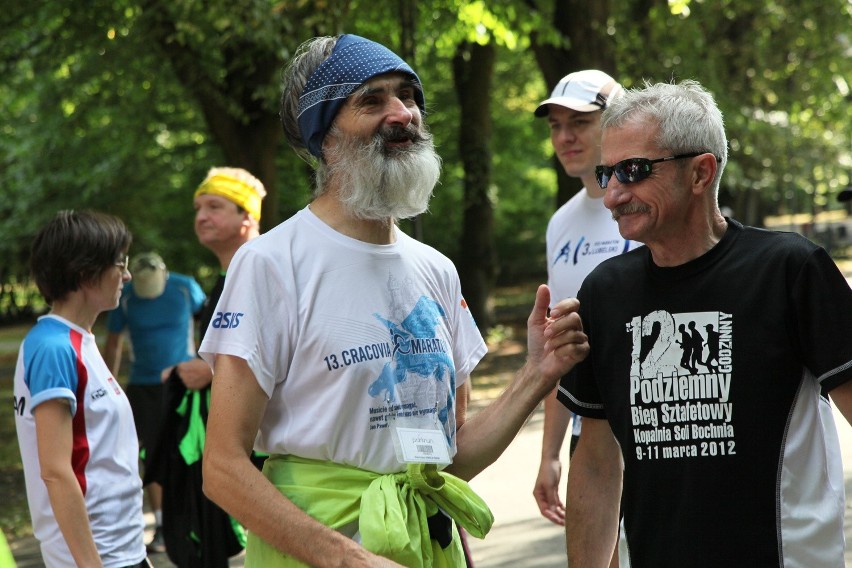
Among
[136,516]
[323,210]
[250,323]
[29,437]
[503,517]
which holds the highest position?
[323,210]

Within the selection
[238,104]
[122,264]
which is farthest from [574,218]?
[238,104]

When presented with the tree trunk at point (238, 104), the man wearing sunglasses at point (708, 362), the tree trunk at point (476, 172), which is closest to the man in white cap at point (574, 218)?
the man wearing sunglasses at point (708, 362)

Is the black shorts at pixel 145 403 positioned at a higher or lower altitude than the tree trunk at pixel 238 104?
lower

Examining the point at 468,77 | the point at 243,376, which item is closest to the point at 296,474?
the point at 243,376

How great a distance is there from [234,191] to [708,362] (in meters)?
3.38

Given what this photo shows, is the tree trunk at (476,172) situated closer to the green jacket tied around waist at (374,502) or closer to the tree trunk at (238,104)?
the tree trunk at (238,104)

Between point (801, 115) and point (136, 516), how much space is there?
20.3 metres

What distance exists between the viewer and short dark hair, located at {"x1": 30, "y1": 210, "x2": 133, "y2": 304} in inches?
159

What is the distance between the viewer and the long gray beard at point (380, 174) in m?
2.83

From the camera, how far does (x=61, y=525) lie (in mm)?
3629

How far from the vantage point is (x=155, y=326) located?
797 cm

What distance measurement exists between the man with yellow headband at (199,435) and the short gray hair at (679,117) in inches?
119

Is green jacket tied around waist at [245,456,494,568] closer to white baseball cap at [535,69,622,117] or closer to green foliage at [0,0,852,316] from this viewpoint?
white baseball cap at [535,69,622,117]

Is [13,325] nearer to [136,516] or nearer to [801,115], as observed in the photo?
[801,115]
